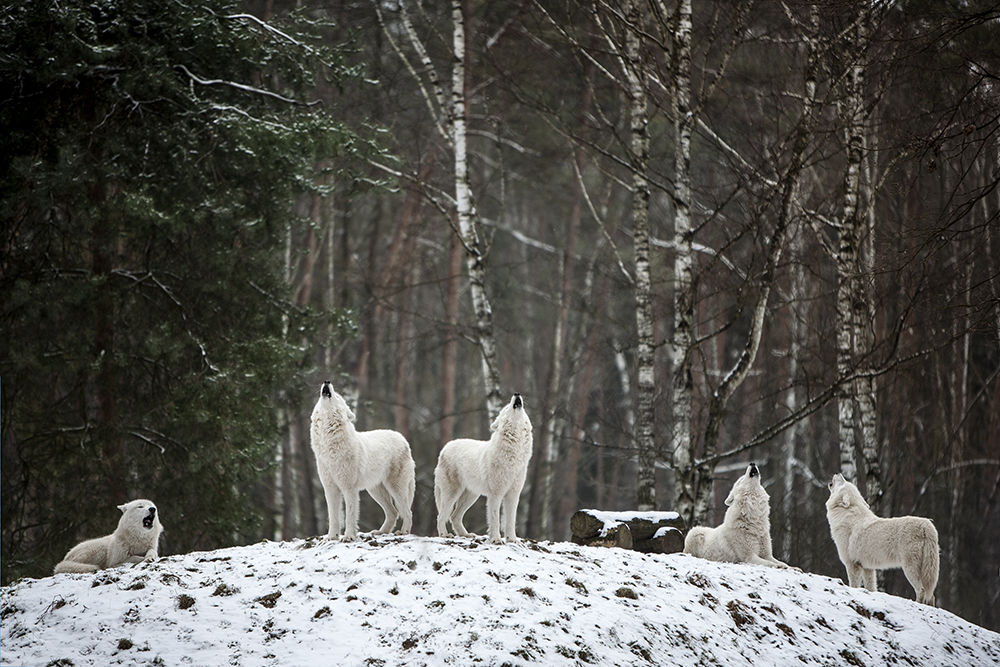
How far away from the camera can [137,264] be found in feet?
Result: 42.5

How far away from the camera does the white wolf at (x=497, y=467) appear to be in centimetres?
777

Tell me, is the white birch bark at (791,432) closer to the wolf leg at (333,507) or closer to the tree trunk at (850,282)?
the tree trunk at (850,282)

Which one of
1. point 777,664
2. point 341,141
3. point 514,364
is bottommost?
point 777,664

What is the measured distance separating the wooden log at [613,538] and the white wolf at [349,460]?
2.48 m

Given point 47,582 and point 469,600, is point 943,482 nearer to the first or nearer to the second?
point 469,600

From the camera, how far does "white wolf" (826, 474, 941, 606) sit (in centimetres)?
835

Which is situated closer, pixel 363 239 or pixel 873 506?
pixel 873 506

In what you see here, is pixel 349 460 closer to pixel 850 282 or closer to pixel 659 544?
pixel 659 544

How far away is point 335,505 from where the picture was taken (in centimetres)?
794

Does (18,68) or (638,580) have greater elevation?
(18,68)

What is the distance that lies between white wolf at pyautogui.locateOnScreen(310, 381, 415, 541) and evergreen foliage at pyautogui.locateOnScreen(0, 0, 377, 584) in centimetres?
457

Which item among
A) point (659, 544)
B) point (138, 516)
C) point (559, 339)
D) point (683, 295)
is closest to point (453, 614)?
point (138, 516)

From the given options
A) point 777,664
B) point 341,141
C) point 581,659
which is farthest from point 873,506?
point 341,141

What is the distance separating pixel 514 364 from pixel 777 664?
23.7 meters
